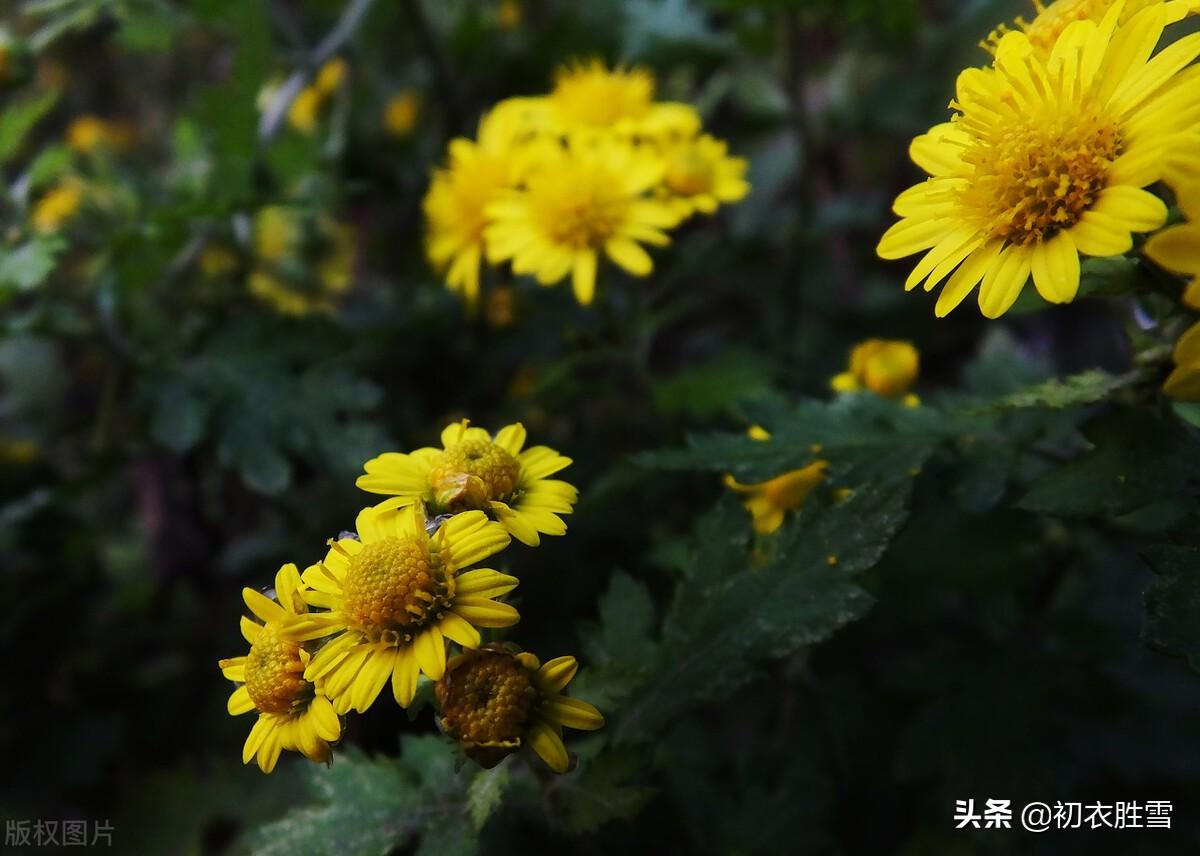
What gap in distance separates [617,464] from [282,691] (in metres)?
0.83

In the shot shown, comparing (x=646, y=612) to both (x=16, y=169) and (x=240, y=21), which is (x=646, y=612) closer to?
(x=240, y=21)

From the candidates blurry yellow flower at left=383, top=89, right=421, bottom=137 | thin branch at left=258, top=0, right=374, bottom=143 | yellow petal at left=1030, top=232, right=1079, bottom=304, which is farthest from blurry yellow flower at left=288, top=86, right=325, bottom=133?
yellow petal at left=1030, top=232, right=1079, bottom=304

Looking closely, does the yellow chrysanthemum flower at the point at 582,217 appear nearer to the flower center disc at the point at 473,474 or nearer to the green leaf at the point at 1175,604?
the flower center disc at the point at 473,474

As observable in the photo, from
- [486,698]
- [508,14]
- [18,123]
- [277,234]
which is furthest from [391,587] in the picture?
[508,14]

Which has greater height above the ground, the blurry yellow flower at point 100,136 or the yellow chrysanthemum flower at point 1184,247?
the blurry yellow flower at point 100,136

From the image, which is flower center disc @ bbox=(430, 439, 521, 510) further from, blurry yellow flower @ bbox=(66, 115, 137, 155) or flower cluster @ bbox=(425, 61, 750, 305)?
blurry yellow flower @ bbox=(66, 115, 137, 155)

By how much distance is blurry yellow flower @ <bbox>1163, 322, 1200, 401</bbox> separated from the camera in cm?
81

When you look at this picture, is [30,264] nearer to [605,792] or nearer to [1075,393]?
[605,792]

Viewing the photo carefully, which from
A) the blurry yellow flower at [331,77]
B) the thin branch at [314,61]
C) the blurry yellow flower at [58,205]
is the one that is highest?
the blurry yellow flower at [331,77]

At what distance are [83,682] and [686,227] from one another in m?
2.09

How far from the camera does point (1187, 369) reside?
2.69 ft

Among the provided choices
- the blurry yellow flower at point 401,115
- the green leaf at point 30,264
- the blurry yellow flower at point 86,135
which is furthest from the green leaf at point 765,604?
the blurry yellow flower at point 86,135

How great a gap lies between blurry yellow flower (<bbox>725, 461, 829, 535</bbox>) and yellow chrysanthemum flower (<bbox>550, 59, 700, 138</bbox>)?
2.22 ft

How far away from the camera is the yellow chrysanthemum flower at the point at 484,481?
99 cm
